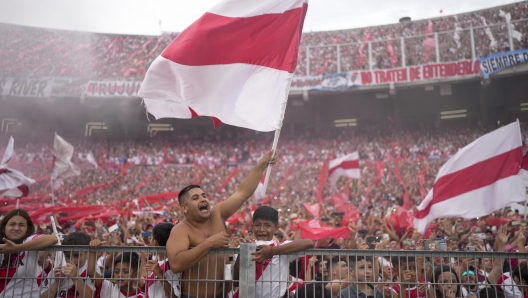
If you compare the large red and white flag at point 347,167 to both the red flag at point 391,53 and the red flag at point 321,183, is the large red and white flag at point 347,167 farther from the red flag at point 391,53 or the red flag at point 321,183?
the red flag at point 391,53

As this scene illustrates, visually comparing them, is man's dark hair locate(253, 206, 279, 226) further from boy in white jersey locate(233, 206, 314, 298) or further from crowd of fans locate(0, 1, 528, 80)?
crowd of fans locate(0, 1, 528, 80)

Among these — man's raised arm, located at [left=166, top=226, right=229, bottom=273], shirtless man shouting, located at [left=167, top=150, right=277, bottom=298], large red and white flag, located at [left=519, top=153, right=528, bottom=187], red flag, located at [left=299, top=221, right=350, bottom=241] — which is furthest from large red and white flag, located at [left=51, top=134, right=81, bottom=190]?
man's raised arm, located at [left=166, top=226, right=229, bottom=273]

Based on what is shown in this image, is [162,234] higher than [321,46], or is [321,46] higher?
[321,46]

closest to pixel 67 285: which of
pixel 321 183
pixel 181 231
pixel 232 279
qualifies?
pixel 181 231

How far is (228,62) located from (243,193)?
1288mm

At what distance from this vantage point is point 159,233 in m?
3.55

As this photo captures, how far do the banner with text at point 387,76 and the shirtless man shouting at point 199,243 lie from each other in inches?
786

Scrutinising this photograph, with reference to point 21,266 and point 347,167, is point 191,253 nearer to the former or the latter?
point 21,266

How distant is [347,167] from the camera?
43.7ft

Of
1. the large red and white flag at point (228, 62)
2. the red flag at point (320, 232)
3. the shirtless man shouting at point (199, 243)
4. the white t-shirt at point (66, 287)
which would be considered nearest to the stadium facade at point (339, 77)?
the red flag at point (320, 232)

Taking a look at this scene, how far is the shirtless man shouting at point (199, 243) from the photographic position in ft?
8.89

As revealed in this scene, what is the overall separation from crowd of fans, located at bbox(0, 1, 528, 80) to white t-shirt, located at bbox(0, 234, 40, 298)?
21420 mm

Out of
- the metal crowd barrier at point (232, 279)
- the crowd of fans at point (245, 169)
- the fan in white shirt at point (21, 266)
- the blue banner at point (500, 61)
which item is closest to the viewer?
the metal crowd barrier at point (232, 279)

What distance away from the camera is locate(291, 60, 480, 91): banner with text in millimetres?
20812
